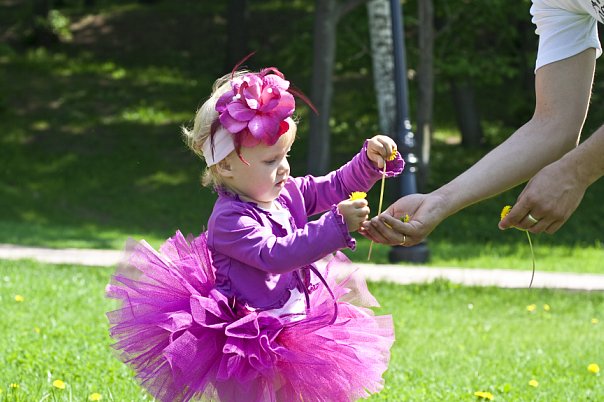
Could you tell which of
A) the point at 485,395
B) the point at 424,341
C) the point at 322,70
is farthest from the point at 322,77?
the point at 485,395

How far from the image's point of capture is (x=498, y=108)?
82.0ft

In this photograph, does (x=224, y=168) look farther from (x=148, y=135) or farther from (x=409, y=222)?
(x=148, y=135)

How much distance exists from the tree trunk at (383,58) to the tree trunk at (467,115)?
3.70m

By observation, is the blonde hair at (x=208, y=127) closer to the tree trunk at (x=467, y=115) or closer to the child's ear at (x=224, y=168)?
the child's ear at (x=224, y=168)

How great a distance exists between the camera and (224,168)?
3740mm

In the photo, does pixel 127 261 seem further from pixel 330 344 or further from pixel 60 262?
pixel 60 262

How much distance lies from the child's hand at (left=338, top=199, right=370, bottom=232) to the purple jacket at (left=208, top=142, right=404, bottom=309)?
0.09 ft

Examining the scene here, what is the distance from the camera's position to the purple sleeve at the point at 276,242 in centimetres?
341

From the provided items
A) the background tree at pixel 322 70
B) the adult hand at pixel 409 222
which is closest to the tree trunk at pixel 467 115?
the background tree at pixel 322 70

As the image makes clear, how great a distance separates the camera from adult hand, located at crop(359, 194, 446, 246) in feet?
11.5

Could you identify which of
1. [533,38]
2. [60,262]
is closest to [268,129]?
[60,262]

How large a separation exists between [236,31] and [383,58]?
8828 millimetres

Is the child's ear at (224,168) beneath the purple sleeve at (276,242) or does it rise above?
above

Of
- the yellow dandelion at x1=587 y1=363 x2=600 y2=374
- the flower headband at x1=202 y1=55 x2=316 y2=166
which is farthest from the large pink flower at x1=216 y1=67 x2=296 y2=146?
the yellow dandelion at x1=587 y1=363 x2=600 y2=374
